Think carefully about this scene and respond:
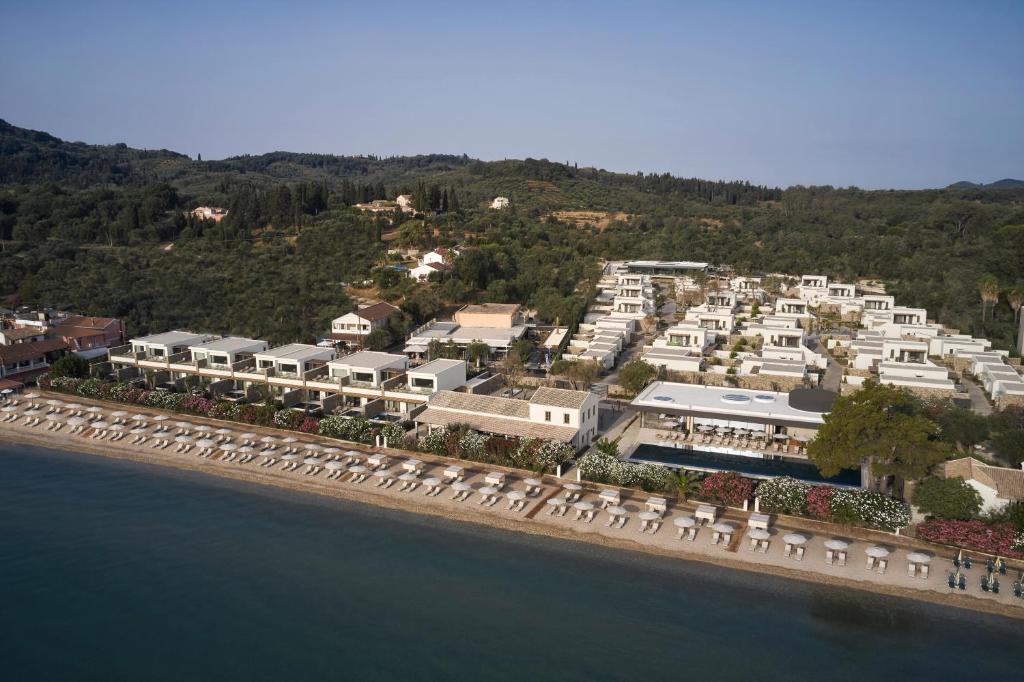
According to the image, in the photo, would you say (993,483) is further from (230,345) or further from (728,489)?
(230,345)

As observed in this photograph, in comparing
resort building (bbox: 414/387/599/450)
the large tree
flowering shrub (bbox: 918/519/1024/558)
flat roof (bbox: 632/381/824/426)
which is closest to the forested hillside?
resort building (bbox: 414/387/599/450)

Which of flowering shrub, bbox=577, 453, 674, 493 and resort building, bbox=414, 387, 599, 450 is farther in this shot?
resort building, bbox=414, 387, 599, 450

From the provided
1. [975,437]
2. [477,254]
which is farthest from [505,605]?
[477,254]

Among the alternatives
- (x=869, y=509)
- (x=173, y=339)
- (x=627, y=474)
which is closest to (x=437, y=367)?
(x=627, y=474)

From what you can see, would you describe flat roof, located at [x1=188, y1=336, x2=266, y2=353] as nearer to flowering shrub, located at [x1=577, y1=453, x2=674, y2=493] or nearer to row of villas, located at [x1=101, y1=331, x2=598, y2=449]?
row of villas, located at [x1=101, y1=331, x2=598, y2=449]

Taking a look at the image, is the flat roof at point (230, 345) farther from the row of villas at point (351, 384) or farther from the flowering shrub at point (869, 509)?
the flowering shrub at point (869, 509)

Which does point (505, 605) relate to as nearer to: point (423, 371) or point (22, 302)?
point (423, 371)
